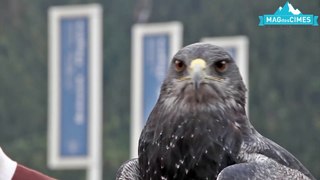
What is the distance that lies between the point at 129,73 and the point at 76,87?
5.21 meters

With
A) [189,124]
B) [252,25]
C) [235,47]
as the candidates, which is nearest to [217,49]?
[189,124]

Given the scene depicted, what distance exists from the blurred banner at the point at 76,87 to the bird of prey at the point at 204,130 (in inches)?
571

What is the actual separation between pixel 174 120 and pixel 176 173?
0.23 meters

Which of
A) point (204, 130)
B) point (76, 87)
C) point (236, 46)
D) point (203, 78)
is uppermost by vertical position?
point (203, 78)

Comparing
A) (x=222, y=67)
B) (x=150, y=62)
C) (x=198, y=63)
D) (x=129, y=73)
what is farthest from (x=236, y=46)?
(x=198, y=63)

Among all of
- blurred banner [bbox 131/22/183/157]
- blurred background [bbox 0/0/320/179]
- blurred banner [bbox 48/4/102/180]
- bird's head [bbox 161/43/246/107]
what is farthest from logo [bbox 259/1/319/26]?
blurred background [bbox 0/0/320/179]

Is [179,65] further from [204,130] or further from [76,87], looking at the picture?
[76,87]

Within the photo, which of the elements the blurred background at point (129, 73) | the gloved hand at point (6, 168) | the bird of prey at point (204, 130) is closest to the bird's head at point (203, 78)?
the bird of prey at point (204, 130)

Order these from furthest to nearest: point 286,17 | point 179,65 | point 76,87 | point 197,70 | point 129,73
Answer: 1. point 129,73
2. point 76,87
3. point 286,17
4. point 179,65
5. point 197,70

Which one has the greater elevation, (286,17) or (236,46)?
(286,17)

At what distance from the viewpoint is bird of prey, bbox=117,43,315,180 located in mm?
5281

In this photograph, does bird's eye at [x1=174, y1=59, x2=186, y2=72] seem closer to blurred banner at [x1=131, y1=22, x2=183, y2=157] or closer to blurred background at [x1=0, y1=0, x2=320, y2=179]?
blurred banner at [x1=131, y1=22, x2=183, y2=157]

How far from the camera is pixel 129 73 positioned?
25.7 m

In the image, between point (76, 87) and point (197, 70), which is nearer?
point (197, 70)
